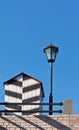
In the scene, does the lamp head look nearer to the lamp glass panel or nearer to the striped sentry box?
the lamp glass panel

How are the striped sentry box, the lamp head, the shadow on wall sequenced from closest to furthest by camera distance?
the shadow on wall
the lamp head
the striped sentry box

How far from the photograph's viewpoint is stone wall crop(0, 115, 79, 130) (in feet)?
61.0

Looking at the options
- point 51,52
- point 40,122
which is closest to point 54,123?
point 40,122

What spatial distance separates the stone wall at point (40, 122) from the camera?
1859 centimetres

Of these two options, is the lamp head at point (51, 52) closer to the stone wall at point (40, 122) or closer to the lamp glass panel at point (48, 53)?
the lamp glass panel at point (48, 53)

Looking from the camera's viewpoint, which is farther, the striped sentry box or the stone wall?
the striped sentry box

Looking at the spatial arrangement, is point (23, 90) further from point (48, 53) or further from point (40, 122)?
point (40, 122)

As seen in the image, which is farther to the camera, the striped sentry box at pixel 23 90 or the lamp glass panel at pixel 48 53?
the striped sentry box at pixel 23 90


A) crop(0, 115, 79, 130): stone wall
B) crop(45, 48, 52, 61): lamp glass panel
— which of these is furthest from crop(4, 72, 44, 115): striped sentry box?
crop(0, 115, 79, 130): stone wall

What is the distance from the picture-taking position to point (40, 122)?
61.4 ft

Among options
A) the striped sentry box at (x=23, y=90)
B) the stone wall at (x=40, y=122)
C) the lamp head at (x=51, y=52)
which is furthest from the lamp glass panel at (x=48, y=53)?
the striped sentry box at (x=23, y=90)

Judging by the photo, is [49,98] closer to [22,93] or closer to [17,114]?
[17,114]

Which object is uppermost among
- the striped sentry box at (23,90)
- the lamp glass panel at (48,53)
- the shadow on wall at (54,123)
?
the lamp glass panel at (48,53)

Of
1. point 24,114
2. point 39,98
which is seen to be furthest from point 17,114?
point 39,98
